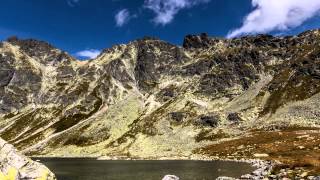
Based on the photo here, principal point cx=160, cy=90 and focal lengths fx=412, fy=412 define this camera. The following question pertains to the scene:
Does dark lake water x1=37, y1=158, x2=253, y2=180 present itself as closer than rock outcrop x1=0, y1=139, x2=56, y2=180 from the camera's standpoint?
No

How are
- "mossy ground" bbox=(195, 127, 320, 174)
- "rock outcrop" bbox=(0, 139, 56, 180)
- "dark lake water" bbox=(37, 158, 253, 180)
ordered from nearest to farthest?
"rock outcrop" bbox=(0, 139, 56, 180) → "dark lake water" bbox=(37, 158, 253, 180) → "mossy ground" bbox=(195, 127, 320, 174)

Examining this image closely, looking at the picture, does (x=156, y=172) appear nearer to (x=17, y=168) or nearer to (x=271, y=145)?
(x=17, y=168)

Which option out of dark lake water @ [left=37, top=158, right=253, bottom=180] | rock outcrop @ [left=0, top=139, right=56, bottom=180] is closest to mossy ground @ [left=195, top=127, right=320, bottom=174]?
dark lake water @ [left=37, top=158, right=253, bottom=180]

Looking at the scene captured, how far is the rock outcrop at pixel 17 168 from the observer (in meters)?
28.2

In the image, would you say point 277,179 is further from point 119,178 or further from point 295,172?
point 119,178

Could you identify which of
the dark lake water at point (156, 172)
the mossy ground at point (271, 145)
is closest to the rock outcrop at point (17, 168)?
the dark lake water at point (156, 172)

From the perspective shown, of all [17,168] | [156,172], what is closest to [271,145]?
[156,172]

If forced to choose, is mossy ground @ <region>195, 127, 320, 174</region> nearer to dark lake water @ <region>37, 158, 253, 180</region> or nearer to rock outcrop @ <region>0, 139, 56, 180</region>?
dark lake water @ <region>37, 158, 253, 180</region>

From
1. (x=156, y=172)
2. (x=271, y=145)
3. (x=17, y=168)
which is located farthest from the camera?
(x=271, y=145)

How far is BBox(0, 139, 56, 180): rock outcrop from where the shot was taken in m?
A: 28.2

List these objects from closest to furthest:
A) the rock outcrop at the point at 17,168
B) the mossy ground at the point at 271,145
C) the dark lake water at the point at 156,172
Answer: the rock outcrop at the point at 17,168 → the dark lake water at the point at 156,172 → the mossy ground at the point at 271,145

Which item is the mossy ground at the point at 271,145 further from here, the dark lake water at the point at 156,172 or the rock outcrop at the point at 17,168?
the rock outcrop at the point at 17,168

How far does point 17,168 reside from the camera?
28.6 meters

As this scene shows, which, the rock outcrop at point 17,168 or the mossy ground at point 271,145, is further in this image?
the mossy ground at point 271,145
